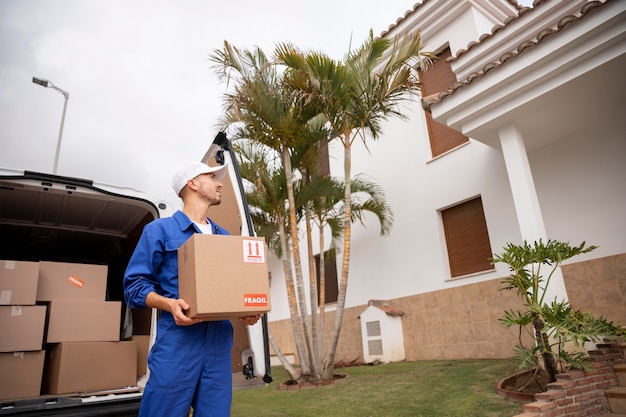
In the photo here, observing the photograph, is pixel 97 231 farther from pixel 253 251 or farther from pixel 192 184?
pixel 253 251

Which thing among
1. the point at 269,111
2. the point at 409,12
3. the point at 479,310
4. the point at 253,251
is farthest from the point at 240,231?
the point at 409,12

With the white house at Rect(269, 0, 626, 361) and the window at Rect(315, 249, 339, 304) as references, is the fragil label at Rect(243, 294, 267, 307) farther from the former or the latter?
the window at Rect(315, 249, 339, 304)

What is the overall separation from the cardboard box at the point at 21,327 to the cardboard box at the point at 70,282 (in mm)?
220

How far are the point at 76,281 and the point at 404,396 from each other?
406 centimetres

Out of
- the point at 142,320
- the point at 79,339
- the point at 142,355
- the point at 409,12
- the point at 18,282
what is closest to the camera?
the point at 18,282

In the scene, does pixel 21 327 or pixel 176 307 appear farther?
pixel 21 327

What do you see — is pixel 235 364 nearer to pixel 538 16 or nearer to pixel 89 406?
pixel 89 406

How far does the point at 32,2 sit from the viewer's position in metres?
11.0

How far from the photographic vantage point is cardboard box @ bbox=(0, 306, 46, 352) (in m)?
3.38

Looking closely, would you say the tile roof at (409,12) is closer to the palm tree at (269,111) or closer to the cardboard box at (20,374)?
the palm tree at (269,111)

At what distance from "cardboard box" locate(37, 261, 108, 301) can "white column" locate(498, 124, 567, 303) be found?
4.95 m

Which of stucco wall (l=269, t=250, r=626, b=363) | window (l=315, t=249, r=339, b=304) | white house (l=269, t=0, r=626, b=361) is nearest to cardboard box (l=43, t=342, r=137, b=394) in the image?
white house (l=269, t=0, r=626, b=361)

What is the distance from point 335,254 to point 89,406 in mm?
8279

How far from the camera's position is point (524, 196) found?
557 cm
